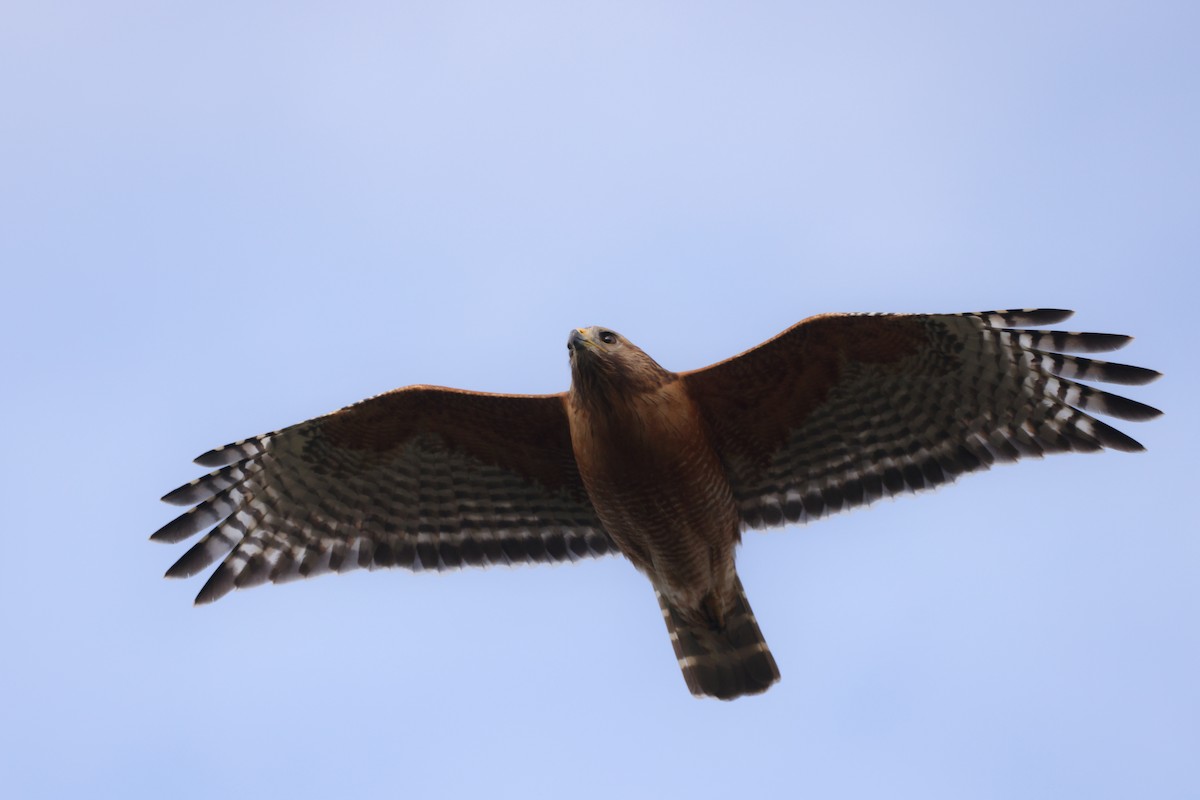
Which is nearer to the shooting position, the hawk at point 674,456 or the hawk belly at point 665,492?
the hawk belly at point 665,492

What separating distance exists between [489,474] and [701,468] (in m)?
1.73

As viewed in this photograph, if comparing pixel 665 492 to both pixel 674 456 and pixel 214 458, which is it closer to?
pixel 674 456

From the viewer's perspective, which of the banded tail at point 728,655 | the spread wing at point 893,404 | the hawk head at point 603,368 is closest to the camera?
the hawk head at point 603,368

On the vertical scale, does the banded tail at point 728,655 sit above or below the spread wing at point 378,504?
below

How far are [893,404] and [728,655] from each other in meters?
2.14

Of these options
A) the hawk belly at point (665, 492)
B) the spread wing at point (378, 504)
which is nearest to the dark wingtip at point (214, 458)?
the spread wing at point (378, 504)

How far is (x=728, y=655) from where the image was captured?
33.5 ft

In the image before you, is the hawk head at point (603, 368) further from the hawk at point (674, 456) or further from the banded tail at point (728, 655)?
the banded tail at point (728, 655)

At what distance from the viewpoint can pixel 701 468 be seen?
9508 millimetres

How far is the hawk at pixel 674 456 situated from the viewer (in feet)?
30.7

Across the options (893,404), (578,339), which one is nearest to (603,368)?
(578,339)

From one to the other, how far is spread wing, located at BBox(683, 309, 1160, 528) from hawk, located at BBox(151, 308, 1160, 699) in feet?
0.05

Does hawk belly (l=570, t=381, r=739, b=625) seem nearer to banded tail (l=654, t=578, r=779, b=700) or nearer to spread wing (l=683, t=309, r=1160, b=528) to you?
banded tail (l=654, t=578, r=779, b=700)

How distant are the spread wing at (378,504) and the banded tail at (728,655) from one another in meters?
0.91
